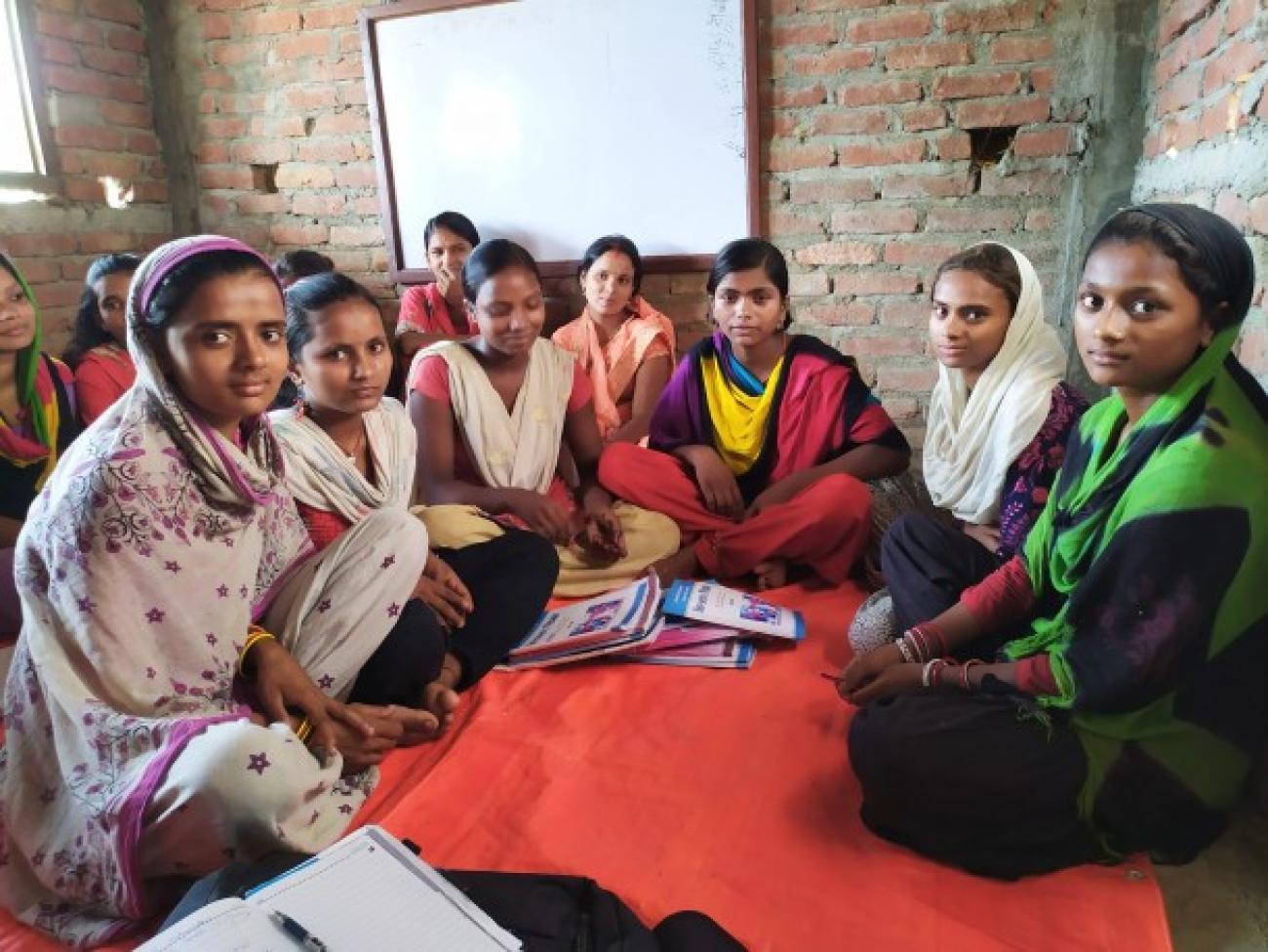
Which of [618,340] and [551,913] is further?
[618,340]

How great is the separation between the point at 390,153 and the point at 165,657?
2800 mm

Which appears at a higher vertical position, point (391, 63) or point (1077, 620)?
point (391, 63)

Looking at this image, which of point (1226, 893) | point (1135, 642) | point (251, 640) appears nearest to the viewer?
point (1135, 642)

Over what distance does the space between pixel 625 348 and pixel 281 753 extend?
7.14ft

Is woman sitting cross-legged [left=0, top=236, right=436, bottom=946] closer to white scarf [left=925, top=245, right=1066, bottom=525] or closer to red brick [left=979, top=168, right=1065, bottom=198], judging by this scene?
white scarf [left=925, top=245, right=1066, bottom=525]

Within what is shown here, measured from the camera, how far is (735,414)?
2652 millimetres

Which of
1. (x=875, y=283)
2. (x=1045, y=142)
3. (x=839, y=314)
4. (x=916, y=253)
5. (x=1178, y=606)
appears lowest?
(x=1178, y=606)

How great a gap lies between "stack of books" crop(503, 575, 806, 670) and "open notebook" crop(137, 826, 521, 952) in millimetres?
847

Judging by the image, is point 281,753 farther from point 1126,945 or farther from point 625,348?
point 625,348

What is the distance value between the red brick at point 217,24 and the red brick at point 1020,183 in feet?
10.4

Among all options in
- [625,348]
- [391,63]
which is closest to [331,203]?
[391,63]

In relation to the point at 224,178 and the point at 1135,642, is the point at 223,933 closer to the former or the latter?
the point at 1135,642

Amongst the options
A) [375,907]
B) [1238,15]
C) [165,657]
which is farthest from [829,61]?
[375,907]

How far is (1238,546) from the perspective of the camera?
1.13 meters
